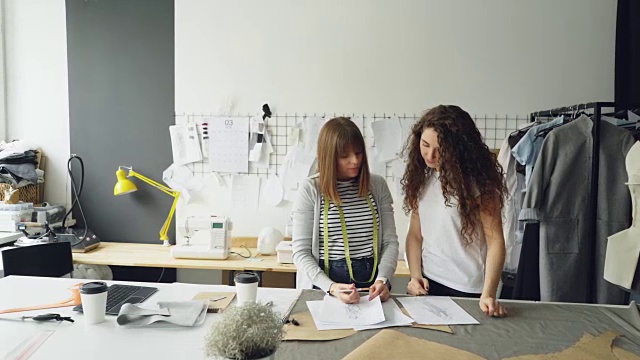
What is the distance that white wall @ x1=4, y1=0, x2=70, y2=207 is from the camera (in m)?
3.47

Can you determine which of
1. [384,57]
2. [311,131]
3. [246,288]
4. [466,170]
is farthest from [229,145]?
[466,170]

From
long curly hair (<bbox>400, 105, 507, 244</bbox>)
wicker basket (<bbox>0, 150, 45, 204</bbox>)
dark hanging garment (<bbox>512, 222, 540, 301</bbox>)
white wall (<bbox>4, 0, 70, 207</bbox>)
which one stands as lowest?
dark hanging garment (<bbox>512, 222, 540, 301</bbox>)

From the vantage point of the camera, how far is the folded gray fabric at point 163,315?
1.45 meters

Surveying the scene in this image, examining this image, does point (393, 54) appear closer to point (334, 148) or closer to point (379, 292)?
point (334, 148)

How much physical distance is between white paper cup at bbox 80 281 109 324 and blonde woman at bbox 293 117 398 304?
0.70m

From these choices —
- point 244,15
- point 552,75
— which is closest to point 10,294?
point 244,15

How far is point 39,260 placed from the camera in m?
2.43

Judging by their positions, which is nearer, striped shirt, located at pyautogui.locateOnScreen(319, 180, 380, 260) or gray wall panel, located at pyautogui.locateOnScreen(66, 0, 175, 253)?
striped shirt, located at pyautogui.locateOnScreen(319, 180, 380, 260)

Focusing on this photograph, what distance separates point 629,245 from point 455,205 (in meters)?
0.88

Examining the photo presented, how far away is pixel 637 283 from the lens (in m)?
1.99

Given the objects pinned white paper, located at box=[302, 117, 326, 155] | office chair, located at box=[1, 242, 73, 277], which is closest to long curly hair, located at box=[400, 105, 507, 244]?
pinned white paper, located at box=[302, 117, 326, 155]

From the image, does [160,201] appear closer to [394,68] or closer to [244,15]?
[244,15]

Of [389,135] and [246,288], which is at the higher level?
[389,135]

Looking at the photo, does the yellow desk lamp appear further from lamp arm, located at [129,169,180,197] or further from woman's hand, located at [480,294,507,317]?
woman's hand, located at [480,294,507,317]
